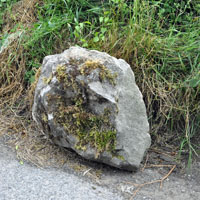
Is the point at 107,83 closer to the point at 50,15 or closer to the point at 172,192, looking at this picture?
the point at 172,192

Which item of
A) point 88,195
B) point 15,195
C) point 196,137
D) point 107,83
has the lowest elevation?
point 196,137

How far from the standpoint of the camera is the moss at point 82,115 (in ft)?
7.82

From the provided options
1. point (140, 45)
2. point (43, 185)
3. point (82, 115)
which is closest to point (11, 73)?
point (82, 115)

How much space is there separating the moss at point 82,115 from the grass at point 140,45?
1.90 ft

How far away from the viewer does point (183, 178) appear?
8.31 feet

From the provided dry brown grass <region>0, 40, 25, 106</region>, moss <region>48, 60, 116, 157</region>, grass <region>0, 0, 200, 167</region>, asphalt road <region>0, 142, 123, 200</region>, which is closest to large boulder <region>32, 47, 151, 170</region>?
moss <region>48, 60, 116, 157</region>

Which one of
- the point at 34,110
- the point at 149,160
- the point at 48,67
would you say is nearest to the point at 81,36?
the point at 48,67

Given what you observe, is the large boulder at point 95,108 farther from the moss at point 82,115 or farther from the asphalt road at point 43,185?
the asphalt road at point 43,185

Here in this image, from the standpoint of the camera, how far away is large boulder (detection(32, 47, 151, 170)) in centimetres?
238

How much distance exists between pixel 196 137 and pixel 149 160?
1.59ft

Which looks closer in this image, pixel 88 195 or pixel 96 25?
pixel 88 195

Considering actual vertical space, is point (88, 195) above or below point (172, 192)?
above

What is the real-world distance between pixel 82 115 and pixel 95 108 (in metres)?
0.11

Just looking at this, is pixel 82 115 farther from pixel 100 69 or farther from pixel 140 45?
pixel 140 45
